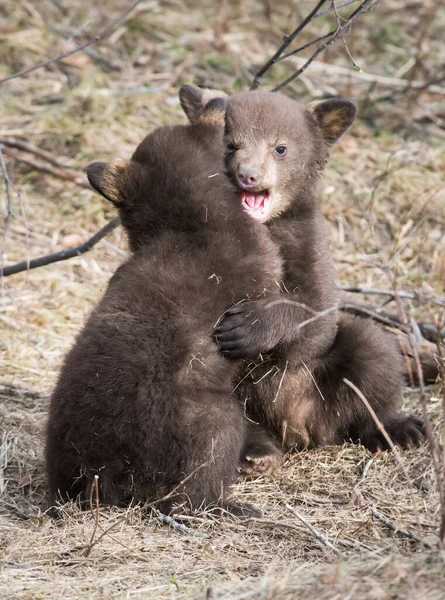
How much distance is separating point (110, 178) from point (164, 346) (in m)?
0.97

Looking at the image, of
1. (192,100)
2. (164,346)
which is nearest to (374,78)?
(192,100)

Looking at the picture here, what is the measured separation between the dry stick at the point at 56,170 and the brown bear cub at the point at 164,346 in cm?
405

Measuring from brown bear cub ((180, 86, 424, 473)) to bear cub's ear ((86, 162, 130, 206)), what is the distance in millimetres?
731

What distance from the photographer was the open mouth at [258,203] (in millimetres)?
5348

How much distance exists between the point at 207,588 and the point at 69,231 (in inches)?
230

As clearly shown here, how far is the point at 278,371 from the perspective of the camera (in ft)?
17.6

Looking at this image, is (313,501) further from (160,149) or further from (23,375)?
(23,375)

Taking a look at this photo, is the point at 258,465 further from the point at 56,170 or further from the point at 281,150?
the point at 56,170

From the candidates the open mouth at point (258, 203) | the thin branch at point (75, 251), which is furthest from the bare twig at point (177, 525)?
the thin branch at point (75, 251)

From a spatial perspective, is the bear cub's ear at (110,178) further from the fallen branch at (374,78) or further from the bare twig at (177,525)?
the fallen branch at (374,78)

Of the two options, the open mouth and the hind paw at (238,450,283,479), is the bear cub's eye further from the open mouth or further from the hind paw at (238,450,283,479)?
the hind paw at (238,450,283,479)

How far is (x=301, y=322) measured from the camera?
512 centimetres

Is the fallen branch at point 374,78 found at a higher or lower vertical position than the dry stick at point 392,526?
higher

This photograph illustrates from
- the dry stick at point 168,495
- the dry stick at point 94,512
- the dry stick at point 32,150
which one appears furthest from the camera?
the dry stick at point 32,150
